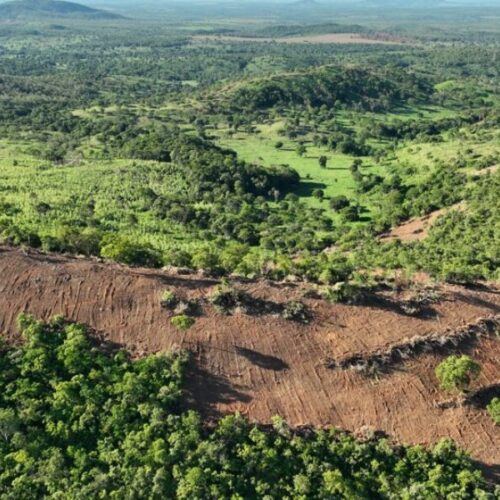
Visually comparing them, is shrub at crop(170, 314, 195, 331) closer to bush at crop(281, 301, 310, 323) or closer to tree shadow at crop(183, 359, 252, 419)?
tree shadow at crop(183, 359, 252, 419)

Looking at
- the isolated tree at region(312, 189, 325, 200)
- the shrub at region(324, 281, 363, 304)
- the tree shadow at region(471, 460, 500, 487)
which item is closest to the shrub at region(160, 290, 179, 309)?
the shrub at region(324, 281, 363, 304)

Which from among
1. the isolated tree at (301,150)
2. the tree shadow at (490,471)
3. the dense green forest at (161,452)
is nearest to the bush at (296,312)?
the dense green forest at (161,452)

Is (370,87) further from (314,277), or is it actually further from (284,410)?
(284,410)

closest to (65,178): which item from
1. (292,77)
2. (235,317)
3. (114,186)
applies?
(114,186)

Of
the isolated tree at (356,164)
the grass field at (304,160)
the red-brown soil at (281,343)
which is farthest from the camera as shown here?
the isolated tree at (356,164)

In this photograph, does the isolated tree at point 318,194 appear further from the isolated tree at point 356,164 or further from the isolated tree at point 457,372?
the isolated tree at point 457,372
